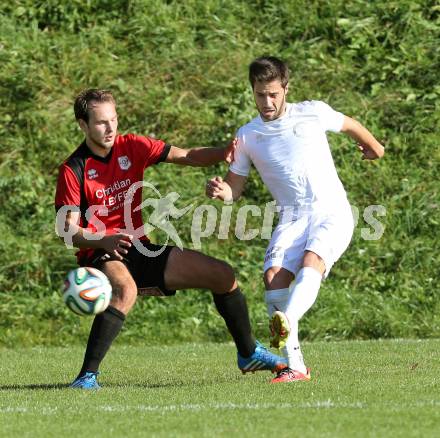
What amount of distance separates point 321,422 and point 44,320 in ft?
22.4

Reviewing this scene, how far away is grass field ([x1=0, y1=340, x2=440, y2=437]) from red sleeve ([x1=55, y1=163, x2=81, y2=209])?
4.05 ft

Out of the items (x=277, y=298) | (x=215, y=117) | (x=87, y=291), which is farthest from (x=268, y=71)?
(x=215, y=117)

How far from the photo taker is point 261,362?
26.8 ft

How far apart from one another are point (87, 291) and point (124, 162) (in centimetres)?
106

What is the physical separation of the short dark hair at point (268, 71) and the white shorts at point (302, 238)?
3.06 ft

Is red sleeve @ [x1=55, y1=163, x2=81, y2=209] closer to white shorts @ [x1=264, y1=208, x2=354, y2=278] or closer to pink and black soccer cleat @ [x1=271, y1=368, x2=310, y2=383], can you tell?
white shorts @ [x1=264, y1=208, x2=354, y2=278]

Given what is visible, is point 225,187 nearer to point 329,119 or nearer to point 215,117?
point 329,119

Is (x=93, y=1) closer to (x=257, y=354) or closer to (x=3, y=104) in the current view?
(x=3, y=104)

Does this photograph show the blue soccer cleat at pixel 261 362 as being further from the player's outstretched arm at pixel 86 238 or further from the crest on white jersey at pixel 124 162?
the crest on white jersey at pixel 124 162

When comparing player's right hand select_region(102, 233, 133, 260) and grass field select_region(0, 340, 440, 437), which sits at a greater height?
player's right hand select_region(102, 233, 133, 260)

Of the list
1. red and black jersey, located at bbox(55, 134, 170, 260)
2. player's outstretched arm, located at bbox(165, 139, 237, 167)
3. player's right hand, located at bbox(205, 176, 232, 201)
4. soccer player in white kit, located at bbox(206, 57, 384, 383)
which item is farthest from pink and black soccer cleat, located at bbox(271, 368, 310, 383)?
player's outstretched arm, located at bbox(165, 139, 237, 167)

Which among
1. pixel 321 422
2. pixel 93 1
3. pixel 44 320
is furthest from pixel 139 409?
pixel 93 1

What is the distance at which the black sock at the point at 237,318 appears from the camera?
8266 millimetres

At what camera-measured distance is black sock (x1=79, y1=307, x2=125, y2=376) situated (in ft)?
25.8
